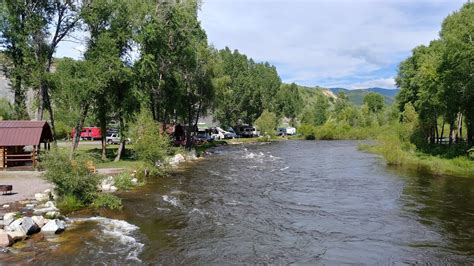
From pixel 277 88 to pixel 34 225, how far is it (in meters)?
94.2

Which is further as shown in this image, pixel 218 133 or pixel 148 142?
pixel 218 133

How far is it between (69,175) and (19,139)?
13207mm

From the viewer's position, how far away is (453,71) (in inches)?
1339

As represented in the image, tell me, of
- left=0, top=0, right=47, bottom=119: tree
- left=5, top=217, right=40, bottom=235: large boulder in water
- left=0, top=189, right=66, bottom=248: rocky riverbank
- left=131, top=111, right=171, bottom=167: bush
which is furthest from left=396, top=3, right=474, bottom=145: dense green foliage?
left=0, top=0, right=47, bottom=119: tree

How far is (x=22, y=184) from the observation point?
24.1 meters

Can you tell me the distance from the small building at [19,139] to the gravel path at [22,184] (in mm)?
1978

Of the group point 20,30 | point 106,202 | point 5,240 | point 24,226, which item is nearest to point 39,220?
point 24,226

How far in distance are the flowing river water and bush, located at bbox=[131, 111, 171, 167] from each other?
189cm

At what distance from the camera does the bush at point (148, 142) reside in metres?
29.0

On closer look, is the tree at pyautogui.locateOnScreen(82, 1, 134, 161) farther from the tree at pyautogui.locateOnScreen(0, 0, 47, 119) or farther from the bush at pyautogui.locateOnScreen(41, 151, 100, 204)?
the bush at pyautogui.locateOnScreen(41, 151, 100, 204)

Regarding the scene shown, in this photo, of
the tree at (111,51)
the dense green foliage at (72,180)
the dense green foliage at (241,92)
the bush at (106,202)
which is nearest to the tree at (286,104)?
the dense green foliage at (241,92)

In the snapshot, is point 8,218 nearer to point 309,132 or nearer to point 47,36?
point 47,36

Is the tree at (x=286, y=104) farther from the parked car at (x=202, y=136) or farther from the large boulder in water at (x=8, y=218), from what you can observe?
the large boulder in water at (x=8, y=218)

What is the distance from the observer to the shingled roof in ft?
96.7
